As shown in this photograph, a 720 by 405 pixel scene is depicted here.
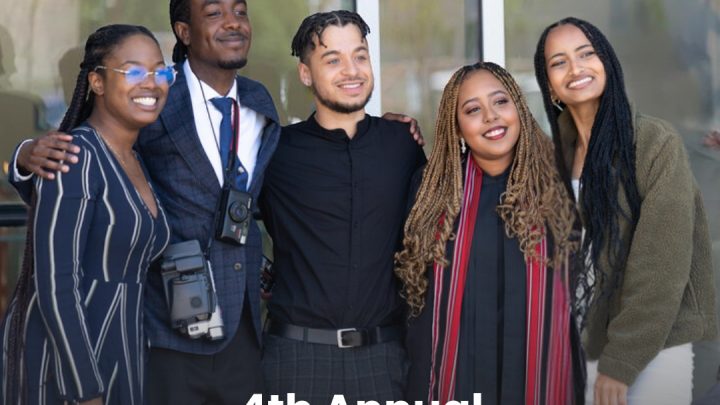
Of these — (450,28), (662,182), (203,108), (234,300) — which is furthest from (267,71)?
(662,182)

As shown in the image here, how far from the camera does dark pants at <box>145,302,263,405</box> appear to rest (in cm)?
343

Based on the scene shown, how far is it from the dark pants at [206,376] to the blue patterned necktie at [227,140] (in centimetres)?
40

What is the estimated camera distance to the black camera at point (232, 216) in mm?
3457

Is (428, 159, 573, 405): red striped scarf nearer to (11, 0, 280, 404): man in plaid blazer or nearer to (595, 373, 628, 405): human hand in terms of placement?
(595, 373, 628, 405): human hand

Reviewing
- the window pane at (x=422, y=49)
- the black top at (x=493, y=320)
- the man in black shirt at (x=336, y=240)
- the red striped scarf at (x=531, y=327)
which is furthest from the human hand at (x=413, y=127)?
the window pane at (x=422, y=49)

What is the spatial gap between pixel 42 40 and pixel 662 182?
275 centimetres

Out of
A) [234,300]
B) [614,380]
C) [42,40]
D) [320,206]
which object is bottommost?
[614,380]

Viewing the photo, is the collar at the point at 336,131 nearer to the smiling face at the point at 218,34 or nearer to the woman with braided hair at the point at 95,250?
the smiling face at the point at 218,34

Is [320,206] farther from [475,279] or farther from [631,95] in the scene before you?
[631,95]

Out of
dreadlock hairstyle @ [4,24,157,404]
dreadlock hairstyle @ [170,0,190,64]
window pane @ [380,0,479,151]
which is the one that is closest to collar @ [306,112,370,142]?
dreadlock hairstyle @ [170,0,190,64]

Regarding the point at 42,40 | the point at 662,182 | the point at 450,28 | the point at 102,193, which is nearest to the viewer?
the point at 102,193

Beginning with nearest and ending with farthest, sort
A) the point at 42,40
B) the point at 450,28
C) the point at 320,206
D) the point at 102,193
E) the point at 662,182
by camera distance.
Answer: the point at 102,193 < the point at 662,182 < the point at 320,206 < the point at 42,40 < the point at 450,28

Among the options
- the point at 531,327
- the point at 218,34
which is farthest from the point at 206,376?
the point at 218,34

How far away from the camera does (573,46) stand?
361 centimetres
